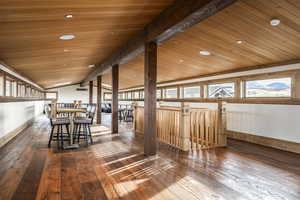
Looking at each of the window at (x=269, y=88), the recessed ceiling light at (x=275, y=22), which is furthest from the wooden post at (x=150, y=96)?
the window at (x=269, y=88)

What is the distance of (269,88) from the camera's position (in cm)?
481

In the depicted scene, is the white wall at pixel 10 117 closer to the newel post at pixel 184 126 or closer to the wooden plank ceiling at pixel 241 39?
the newel post at pixel 184 126

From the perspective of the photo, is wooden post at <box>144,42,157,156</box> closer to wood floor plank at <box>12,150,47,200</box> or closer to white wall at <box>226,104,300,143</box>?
wood floor plank at <box>12,150,47,200</box>

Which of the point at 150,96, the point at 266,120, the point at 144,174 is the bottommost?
the point at 144,174

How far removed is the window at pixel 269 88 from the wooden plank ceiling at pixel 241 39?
1.59 ft

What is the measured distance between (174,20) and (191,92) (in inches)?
199

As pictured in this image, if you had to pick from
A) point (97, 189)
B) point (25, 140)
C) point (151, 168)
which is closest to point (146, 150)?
point (151, 168)

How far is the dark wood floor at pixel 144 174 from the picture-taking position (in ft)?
7.00

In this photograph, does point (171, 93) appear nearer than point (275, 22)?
No

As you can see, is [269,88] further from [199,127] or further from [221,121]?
[199,127]

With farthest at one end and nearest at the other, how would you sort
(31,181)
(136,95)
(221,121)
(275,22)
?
(136,95), (221,121), (275,22), (31,181)

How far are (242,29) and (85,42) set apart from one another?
324cm

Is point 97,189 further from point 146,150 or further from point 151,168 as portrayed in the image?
point 146,150

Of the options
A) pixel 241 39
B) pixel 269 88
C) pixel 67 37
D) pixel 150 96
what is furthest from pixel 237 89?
pixel 67 37
